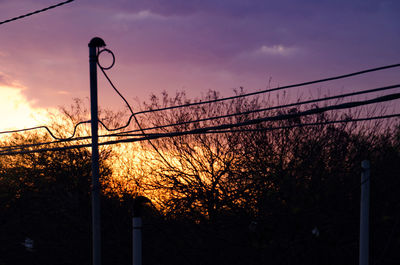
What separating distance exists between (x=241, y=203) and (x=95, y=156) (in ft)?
20.0

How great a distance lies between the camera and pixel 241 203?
41.8 ft

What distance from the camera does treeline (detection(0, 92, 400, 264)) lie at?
10438 millimetres

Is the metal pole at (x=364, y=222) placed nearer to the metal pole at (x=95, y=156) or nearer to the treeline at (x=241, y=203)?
the treeline at (x=241, y=203)

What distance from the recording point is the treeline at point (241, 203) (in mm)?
10438

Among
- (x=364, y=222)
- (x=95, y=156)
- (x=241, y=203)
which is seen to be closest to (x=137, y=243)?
(x=95, y=156)

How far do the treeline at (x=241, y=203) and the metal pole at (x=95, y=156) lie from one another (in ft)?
3.83

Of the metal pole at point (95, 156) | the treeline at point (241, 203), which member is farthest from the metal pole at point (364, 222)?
the metal pole at point (95, 156)

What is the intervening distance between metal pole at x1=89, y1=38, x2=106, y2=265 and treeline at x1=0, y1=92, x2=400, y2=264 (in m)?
1.17

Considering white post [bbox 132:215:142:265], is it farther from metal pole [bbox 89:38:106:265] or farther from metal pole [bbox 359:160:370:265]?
metal pole [bbox 359:160:370:265]

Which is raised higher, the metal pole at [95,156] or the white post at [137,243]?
the metal pole at [95,156]

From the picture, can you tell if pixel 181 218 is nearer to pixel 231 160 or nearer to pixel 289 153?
pixel 231 160

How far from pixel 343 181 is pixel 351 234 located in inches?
57.4

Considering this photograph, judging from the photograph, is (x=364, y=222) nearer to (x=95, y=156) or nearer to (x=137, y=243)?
(x=137, y=243)

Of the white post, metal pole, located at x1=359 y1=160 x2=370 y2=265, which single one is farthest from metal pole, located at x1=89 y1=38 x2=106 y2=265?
metal pole, located at x1=359 y1=160 x2=370 y2=265
